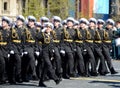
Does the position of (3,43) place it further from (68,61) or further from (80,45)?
(80,45)

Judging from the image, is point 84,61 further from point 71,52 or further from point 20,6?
point 20,6

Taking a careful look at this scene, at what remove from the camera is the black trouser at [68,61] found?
58.6ft

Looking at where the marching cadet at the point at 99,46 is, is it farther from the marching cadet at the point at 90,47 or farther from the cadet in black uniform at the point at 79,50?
the cadet in black uniform at the point at 79,50

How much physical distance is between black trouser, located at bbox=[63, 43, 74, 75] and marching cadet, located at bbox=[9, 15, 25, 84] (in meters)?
1.85

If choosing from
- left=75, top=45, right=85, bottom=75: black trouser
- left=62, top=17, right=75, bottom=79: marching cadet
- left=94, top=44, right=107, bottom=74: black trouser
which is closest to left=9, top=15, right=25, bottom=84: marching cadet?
left=62, top=17, right=75, bottom=79: marching cadet

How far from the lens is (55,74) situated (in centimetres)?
1605

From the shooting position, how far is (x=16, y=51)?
16344 millimetres

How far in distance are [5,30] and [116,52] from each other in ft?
38.5

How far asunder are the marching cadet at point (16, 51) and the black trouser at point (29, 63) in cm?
25

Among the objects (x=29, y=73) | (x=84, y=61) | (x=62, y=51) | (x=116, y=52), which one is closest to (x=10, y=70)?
(x=29, y=73)

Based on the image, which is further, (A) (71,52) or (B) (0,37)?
(A) (71,52)

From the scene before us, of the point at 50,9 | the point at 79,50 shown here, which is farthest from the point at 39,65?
the point at 50,9

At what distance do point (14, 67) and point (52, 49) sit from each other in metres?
1.34

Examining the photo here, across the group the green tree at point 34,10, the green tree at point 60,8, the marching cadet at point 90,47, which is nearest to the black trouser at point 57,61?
the marching cadet at point 90,47
